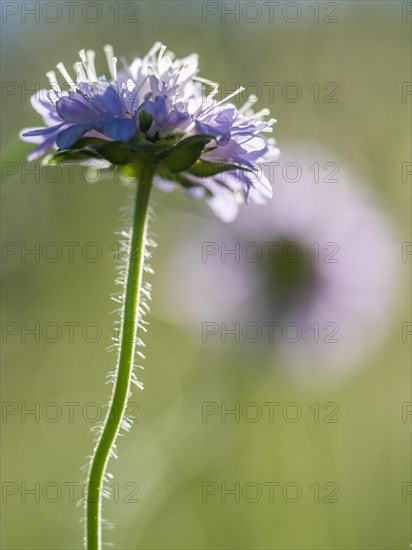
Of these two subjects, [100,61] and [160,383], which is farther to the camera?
[100,61]

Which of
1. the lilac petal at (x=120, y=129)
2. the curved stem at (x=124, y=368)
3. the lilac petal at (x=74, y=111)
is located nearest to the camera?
the curved stem at (x=124, y=368)

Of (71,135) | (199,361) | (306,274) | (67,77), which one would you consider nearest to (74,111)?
(71,135)

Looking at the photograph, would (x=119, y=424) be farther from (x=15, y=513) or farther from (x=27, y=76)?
(x=27, y=76)

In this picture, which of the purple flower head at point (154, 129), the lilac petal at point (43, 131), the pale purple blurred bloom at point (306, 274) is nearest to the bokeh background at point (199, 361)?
the pale purple blurred bloom at point (306, 274)

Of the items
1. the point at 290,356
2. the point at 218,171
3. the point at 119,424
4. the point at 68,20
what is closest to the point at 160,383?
the point at 290,356

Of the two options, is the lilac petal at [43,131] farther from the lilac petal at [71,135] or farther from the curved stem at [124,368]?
the curved stem at [124,368]

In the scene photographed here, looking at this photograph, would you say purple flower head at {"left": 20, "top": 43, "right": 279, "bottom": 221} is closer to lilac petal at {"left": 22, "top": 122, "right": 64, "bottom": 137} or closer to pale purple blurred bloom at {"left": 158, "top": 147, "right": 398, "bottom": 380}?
lilac petal at {"left": 22, "top": 122, "right": 64, "bottom": 137}

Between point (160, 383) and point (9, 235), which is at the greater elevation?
point (9, 235)
